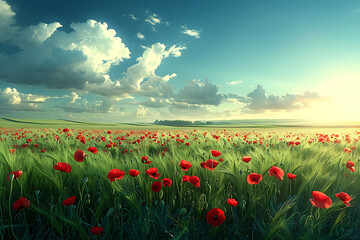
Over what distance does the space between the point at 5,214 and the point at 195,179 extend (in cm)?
139

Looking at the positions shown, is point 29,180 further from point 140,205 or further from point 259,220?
point 259,220

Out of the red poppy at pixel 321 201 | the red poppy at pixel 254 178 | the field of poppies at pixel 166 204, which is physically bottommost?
the field of poppies at pixel 166 204

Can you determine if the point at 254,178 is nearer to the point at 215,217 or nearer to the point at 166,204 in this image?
the point at 215,217

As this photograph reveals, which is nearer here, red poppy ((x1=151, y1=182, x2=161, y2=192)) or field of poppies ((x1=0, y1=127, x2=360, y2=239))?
field of poppies ((x1=0, y1=127, x2=360, y2=239))

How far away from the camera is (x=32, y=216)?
1642 millimetres

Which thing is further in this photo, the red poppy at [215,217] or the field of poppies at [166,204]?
the field of poppies at [166,204]

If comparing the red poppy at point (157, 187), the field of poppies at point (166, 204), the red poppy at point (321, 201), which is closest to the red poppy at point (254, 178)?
the field of poppies at point (166, 204)

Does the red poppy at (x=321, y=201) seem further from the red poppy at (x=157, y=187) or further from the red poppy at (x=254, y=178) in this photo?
the red poppy at (x=157, y=187)

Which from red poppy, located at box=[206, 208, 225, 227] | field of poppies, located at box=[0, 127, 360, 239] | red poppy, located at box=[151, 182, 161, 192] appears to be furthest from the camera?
red poppy, located at box=[151, 182, 161, 192]

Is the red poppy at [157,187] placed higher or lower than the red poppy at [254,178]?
lower

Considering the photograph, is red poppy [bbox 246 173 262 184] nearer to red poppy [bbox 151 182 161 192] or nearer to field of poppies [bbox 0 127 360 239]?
field of poppies [bbox 0 127 360 239]

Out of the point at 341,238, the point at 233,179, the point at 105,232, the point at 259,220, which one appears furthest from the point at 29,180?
the point at 341,238

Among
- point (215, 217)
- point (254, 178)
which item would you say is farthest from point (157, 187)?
point (254, 178)

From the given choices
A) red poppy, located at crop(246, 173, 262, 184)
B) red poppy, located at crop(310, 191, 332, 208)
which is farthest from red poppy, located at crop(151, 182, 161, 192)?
red poppy, located at crop(310, 191, 332, 208)
